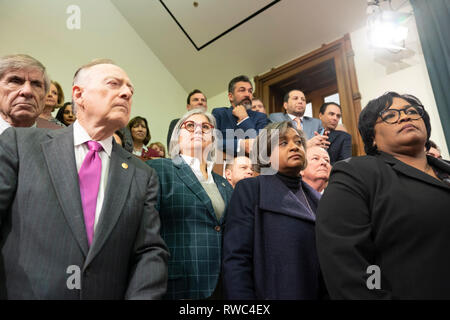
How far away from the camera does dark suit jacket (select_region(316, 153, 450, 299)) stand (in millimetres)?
964

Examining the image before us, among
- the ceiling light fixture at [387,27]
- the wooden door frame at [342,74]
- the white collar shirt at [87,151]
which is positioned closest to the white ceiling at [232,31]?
the wooden door frame at [342,74]

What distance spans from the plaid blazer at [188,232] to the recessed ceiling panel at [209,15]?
3.76 m

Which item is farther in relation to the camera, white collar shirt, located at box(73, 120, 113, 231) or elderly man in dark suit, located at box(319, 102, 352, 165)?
elderly man in dark suit, located at box(319, 102, 352, 165)

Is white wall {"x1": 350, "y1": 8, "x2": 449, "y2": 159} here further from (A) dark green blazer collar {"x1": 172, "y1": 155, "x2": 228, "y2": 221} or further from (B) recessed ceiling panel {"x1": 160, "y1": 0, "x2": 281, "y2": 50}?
(A) dark green blazer collar {"x1": 172, "y1": 155, "x2": 228, "y2": 221}

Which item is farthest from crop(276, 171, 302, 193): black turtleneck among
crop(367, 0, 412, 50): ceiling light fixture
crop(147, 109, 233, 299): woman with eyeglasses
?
crop(367, 0, 412, 50): ceiling light fixture

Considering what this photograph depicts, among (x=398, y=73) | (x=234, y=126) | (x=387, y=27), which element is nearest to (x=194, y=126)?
(x=234, y=126)

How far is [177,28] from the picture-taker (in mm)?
5266

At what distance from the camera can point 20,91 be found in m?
1.56

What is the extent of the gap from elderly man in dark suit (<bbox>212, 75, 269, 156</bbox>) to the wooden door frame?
1.40m

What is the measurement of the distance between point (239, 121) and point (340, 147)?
1047mm

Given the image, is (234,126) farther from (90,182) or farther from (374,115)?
(90,182)

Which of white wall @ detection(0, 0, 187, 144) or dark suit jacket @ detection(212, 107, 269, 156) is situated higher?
white wall @ detection(0, 0, 187, 144)
